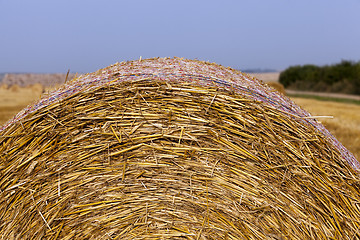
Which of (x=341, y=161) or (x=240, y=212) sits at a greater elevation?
(x=341, y=161)

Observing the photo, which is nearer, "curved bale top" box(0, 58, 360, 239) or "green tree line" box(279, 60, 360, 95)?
"curved bale top" box(0, 58, 360, 239)

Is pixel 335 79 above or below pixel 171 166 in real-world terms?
below

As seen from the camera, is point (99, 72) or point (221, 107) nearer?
point (221, 107)

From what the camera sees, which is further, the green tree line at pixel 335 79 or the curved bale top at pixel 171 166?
the green tree line at pixel 335 79

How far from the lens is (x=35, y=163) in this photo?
2109mm

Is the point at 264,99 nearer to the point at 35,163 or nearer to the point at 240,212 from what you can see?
the point at 240,212

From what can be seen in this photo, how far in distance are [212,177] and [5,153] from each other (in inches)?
58.0

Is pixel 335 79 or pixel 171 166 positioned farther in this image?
pixel 335 79

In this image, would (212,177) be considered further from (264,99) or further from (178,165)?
(264,99)

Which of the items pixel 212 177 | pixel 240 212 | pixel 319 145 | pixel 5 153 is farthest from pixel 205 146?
pixel 5 153

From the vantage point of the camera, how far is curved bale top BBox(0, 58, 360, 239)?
206cm

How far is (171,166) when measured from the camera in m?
2.12

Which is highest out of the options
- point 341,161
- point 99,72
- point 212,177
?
point 99,72

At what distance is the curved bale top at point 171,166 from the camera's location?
6.75 ft
